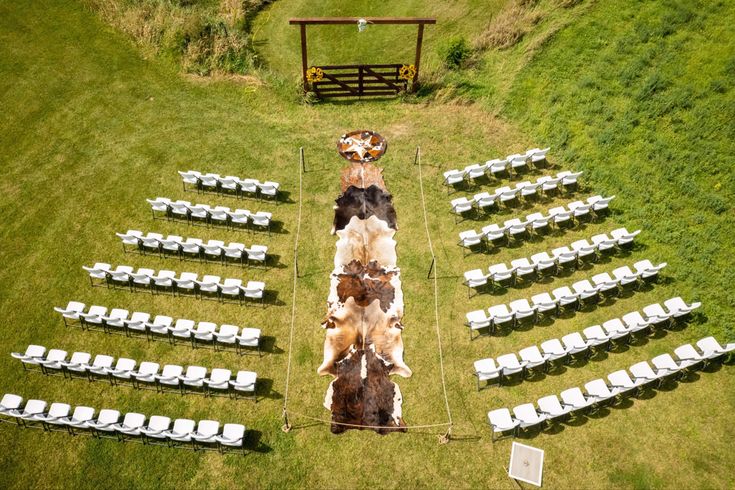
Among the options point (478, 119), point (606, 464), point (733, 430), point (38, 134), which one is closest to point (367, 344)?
point (606, 464)

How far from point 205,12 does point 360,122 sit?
13875 mm

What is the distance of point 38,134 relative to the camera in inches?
1000

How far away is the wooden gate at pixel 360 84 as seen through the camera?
27.2 meters

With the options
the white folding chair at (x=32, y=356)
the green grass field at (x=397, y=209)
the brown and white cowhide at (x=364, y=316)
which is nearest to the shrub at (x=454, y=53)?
the green grass field at (x=397, y=209)

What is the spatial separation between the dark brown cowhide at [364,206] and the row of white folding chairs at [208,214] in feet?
9.76

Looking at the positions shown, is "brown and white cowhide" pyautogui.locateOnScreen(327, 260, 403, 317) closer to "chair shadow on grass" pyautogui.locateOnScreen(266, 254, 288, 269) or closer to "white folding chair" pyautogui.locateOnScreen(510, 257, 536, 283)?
"chair shadow on grass" pyautogui.locateOnScreen(266, 254, 288, 269)

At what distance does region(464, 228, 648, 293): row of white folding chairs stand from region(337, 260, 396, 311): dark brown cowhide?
9.97 ft

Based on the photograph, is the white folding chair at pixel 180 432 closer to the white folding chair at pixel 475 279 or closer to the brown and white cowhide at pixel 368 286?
the brown and white cowhide at pixel 368 286

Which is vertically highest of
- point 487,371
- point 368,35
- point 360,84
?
point 368,35

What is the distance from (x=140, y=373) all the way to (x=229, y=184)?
8.82m

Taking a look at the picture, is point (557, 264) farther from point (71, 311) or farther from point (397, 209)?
point (71, 311)

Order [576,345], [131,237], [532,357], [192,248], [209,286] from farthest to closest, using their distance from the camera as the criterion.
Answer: [192,248] < [131,237] < [209,286] < [576,345] < [532,357]

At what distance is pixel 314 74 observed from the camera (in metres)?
26.9

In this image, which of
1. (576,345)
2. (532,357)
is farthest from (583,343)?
(532,357)
